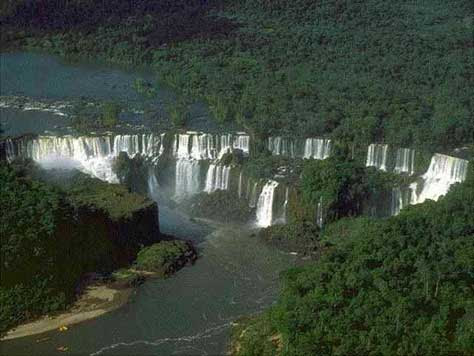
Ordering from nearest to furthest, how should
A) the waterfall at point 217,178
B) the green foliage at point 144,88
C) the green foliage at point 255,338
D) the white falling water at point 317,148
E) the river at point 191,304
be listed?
the green foliage at point 255,338 < the river at point 191,304 < the waterfall at point 217,178 < the white falling water at point 317,148 < the green foliage at point 144,88

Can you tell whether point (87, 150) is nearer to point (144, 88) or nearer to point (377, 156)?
point (144, 88)

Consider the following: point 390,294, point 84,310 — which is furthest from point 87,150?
point 390,294

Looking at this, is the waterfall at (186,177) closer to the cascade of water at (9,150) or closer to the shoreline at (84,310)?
the cascade of water at (9,150)

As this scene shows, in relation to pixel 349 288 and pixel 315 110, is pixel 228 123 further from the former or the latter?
pixel 349 288

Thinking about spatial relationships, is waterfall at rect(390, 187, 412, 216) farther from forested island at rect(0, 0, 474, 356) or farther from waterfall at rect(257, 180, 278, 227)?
waterfall at rect(257, 180, 278, 227)

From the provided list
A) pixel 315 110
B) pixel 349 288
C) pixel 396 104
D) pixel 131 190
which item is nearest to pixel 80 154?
pixel 131 190

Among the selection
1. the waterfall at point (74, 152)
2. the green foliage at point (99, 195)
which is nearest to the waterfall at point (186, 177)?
the waterfall at point (74, 152)
